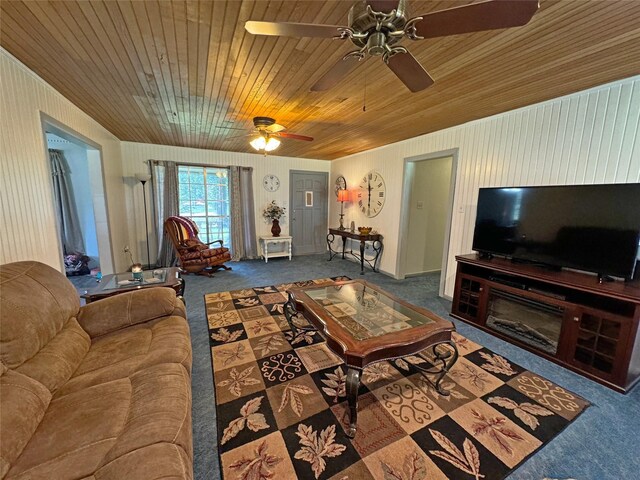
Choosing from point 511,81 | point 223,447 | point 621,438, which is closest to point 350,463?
point 223,447

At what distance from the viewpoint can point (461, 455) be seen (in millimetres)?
1362

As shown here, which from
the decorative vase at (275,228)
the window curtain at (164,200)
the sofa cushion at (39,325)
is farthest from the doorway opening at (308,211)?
the sofa cushion at (39,325)

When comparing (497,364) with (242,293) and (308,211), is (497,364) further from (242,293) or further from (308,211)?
(308,211)

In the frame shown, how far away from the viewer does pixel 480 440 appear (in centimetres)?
145

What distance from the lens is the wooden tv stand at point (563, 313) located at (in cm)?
185

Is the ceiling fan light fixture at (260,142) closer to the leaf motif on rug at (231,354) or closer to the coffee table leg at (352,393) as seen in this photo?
the leaf motif on rug at (231,354)

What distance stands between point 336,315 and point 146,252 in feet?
15.1

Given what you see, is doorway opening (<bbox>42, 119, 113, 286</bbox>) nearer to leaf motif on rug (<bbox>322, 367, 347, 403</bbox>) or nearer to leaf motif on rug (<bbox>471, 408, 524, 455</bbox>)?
leaf motif on rug (<bbox>322, 367, 347, 403</bbox>)

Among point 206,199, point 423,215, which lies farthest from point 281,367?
point 206,199

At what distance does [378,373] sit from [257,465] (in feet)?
3.47

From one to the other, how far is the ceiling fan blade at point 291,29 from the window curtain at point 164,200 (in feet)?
14.4

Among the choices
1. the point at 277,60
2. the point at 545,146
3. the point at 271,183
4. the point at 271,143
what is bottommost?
the point at 271,183

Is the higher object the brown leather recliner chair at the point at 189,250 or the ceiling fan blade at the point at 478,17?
the ceiling fan blade at the point at 478,17

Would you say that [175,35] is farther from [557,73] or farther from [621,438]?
[621,438]
